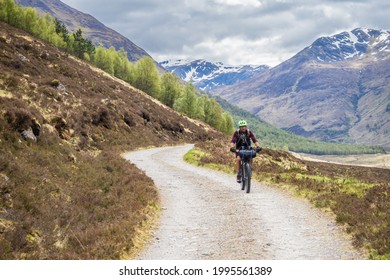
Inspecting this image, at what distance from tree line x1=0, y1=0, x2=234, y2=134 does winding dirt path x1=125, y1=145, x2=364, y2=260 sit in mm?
82613

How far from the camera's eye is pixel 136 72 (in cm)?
11475

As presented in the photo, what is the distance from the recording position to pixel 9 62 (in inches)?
1625

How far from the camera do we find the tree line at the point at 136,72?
9619 centimetres

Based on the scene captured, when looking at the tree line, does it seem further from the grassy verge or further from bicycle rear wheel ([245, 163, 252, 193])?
bicycle rear wheel ([245, 163, 252, 193])

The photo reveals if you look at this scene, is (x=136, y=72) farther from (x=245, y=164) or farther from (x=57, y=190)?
(x=57, y=190)

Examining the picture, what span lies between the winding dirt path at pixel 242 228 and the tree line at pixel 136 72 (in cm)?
8261

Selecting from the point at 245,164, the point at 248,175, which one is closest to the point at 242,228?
the point at 248,175

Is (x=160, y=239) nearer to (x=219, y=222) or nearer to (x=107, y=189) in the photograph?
(x=219, y=222)

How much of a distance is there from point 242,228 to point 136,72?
106938 millimetres

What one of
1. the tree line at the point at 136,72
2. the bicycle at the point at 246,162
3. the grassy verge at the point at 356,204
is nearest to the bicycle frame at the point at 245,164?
the bicycle at the point at 246,162

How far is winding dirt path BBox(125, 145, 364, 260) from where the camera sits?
9.80m

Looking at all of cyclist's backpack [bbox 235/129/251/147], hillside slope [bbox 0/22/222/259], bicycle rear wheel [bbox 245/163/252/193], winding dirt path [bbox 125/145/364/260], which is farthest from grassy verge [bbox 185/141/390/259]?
hillside slope [bbox 0/22/222/259]

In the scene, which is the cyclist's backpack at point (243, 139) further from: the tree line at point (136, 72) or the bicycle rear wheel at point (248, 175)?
the tree line at point (136, 72)
